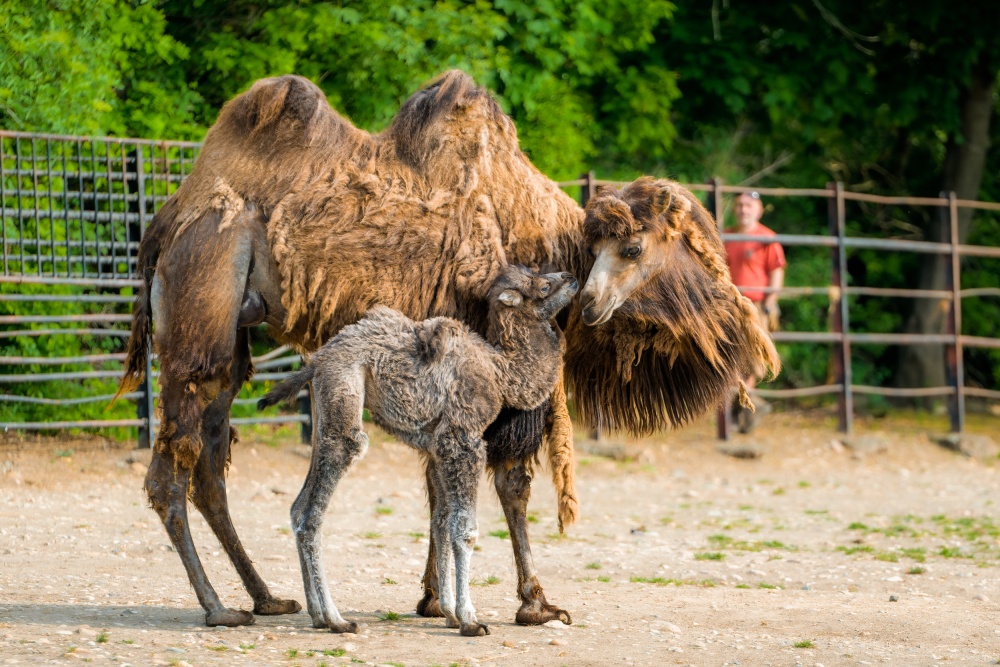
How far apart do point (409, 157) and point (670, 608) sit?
7.95ft

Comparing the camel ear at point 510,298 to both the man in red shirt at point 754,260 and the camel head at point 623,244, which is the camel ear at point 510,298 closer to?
the camel head at point 623,244

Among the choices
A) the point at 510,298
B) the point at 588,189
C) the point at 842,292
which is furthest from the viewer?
the point at 842,292

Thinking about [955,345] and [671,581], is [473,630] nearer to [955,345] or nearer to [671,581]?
[671,581]

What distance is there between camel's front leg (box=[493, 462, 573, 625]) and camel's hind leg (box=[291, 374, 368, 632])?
29.4 inches

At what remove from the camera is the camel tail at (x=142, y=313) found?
236 inches

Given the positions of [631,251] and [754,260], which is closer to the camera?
[631,251]

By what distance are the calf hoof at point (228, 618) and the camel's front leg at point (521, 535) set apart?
1.17 meters

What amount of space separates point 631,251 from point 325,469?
5.44 ft

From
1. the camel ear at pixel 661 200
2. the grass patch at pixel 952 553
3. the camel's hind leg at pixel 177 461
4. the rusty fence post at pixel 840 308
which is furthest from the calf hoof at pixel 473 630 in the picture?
the rusty fence post at pixel 840 308

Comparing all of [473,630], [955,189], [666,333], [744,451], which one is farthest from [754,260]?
[473,630]

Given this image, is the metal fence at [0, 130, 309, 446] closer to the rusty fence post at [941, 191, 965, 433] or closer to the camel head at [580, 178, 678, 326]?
the camel head at [580, 178, 678, 326]

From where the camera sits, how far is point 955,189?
15.1 meters

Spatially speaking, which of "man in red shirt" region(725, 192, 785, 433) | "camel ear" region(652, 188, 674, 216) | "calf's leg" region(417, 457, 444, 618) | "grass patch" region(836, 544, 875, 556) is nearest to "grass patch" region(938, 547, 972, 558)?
"grass patch" region(836, 544, 875, 556)

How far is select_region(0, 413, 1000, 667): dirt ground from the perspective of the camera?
16.9ft
